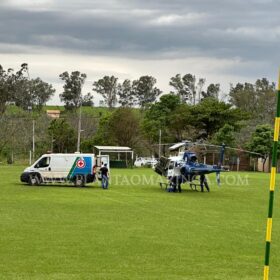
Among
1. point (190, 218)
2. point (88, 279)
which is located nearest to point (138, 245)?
point (88, 279)

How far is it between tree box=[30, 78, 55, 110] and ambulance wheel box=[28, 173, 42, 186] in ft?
333

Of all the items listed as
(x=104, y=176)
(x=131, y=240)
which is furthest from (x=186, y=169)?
Result: (x=131, y=240)

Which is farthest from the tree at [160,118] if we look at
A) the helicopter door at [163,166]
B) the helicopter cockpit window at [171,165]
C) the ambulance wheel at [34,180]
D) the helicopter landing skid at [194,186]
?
the helicopter cockpit window at [171,165]

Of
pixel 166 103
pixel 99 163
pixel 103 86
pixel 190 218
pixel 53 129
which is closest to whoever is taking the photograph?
pixel 190 218

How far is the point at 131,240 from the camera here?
15.9 m

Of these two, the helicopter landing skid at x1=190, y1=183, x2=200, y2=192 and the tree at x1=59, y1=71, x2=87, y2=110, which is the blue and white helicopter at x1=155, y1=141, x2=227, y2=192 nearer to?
the helicopter landing skid at x1=190, y1=183, x2=200, y2=192

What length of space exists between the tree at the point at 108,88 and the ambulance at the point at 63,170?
125 metres

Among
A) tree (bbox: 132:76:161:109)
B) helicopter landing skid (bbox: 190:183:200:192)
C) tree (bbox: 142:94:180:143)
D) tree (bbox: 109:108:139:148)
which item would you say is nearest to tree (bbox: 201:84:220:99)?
tree (bbox: 132:76:161:109)

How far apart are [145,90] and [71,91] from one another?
25744 millimetres

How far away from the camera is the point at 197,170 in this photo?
122ft

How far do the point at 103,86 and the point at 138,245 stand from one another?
151319 mm

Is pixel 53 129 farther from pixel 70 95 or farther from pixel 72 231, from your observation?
pixel 72 231

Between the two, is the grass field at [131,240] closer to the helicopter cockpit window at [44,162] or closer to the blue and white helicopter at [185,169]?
the blue and white helicopter at [185,169]

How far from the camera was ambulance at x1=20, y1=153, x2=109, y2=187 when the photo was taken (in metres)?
39.5
